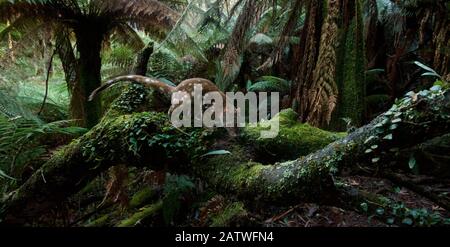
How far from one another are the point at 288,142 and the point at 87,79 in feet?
10.4

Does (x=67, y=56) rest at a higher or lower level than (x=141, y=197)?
higher

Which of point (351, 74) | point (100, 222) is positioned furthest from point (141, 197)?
point (351, 74)

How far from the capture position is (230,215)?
8.81 feet

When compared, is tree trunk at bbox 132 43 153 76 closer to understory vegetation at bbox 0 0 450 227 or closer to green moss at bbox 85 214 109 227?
understory vegetation at bbox 0 0 450 227

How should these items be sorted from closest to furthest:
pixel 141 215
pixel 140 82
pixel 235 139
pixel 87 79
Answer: pixel 235 139 → pixel 140 82 → pixel 141 215 → pixel 87 79

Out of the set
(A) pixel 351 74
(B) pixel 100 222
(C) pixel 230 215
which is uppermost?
(A) pixel 351 74

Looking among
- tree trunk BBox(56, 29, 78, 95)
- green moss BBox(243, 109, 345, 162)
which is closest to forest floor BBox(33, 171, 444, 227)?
green moss BBox(243, 109, 345, 162)

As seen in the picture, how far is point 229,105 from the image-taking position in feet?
8.50

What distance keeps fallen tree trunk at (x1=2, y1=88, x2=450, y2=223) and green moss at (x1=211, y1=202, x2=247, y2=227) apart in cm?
52

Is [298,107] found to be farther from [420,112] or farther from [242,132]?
[420,112]

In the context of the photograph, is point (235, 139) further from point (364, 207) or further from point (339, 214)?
point (339, 214)

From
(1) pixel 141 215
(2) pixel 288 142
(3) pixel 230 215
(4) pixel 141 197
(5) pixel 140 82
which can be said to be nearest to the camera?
(2) pixel 288 142

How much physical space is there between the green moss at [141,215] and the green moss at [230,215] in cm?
68

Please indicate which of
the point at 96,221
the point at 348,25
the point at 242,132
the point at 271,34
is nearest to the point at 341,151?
the point at 242,132
